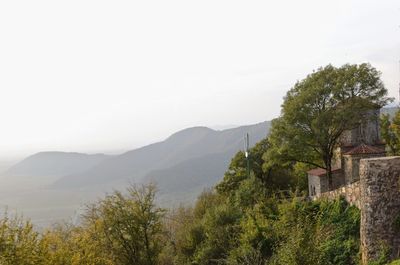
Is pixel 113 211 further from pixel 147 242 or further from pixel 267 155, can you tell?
pixel 267 155

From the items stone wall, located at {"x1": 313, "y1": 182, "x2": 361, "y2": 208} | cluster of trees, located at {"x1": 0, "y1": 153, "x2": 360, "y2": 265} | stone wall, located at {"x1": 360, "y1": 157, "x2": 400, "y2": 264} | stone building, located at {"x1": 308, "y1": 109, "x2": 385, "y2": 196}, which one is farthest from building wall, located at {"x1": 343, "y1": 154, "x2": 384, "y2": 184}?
stone wall, located at {"x1": 360, "y1": 157, "x2": 400, "y2": 264}

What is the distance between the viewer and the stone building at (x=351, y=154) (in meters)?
37.2

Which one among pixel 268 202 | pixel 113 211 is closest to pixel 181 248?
pixel 113 211

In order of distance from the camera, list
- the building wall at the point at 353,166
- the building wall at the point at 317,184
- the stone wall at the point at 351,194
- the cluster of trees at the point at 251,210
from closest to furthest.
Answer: the stone wall at the point at 351,194 < the cluster of trees at the point at 251,210 < the building wall at the point at 353,166 < the building wall at the point at 317,184

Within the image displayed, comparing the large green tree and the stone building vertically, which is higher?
the large green tree

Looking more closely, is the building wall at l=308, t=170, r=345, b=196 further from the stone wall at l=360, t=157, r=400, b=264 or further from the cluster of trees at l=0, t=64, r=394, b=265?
the stone wall at l=360, t=157, r=400, b=264

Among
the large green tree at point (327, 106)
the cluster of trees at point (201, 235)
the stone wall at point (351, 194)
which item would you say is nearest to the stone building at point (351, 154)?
the large green tree at point (327, 106)

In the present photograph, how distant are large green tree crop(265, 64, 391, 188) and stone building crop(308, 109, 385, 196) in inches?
67.2

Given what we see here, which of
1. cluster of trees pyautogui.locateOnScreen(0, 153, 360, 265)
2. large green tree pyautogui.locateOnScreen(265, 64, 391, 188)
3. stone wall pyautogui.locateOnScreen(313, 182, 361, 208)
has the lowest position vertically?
cluster of trees pyautogui.locateOnScreen(0, 153, 360, 265)

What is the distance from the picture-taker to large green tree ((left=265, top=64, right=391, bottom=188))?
3456cm

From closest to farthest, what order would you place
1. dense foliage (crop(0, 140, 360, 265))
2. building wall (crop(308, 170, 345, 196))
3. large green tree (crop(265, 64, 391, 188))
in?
dense foliage (crop(0, 140, 360, 265)) < large green tree (crop(265, 64, 391, 188)) < building wall (crop(308, 170, 345, 196))

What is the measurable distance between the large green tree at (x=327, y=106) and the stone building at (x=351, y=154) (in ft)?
5.60

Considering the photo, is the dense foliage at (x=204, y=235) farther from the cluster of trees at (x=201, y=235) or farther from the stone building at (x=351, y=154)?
the stone building at (x=351, y=154)

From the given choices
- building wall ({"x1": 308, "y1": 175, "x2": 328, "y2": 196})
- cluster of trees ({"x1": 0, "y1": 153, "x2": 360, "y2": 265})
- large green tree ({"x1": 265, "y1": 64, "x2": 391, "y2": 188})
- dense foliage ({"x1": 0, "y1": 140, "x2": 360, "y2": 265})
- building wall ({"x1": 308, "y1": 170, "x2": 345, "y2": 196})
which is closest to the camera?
dense foliage ({"x1": 0, "y1": 140, "x2": 360, "y2": 265})
